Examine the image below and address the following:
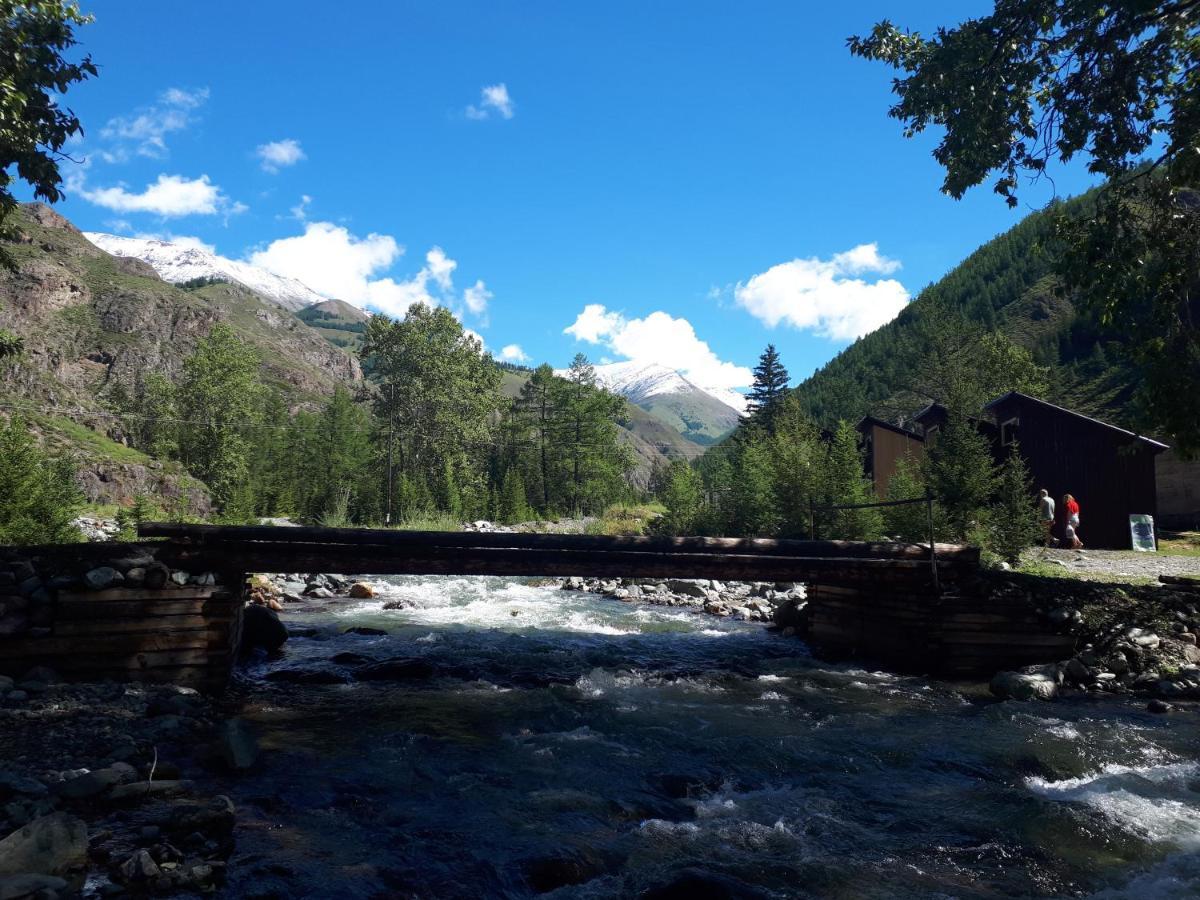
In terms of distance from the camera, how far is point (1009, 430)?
36156 mm

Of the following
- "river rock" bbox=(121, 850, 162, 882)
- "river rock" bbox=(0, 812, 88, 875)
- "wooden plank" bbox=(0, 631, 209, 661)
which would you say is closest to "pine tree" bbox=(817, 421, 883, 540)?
"wooden plank" bbox=(0, 631, 209, 661)

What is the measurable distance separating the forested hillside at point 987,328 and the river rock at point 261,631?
79611mm

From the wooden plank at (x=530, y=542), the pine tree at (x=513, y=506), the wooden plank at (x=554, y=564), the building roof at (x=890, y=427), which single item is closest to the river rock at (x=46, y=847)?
the wooden plank at (x=530, y=542)

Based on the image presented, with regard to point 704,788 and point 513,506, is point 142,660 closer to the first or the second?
point 704,788

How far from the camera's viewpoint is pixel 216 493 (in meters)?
55.7

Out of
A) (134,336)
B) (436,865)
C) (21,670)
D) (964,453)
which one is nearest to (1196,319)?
(964,453)

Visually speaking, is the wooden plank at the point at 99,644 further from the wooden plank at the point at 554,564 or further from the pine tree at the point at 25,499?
the pine tree at the point at 25,499

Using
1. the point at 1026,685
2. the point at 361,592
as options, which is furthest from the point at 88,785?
the point at 361,592

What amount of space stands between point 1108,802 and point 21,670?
1265cm

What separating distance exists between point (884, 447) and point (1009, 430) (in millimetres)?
8830

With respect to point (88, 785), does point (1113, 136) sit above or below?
above

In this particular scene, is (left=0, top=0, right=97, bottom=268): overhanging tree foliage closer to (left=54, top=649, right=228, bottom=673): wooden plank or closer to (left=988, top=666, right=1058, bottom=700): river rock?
(left=54, top=649, right=228, bottom=673): wooden plank

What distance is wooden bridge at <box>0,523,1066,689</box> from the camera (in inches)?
352

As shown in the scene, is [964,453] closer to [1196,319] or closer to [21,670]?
[1196,319]
